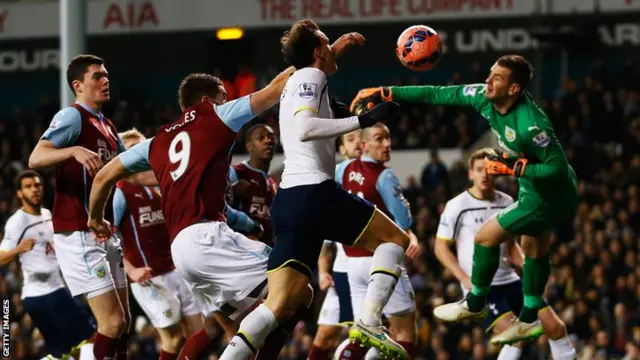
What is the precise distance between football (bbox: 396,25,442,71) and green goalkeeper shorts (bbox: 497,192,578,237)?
1.18 meters

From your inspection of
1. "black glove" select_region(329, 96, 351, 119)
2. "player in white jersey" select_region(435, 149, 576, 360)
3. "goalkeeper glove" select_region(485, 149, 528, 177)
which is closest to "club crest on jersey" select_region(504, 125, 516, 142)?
"goalkeeper glove" select_region(485, 149, 528, 177)

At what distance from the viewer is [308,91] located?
7844 millimetres

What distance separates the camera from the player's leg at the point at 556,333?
34.5ft

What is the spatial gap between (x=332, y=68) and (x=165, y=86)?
23000 mm

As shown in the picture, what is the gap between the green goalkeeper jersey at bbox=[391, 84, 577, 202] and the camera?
8.62m

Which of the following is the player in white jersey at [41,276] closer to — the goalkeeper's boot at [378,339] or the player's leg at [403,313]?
the player's leg at [403,313]

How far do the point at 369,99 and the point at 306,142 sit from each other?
772mm

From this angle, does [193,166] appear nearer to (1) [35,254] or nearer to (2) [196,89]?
(2) [196,89]

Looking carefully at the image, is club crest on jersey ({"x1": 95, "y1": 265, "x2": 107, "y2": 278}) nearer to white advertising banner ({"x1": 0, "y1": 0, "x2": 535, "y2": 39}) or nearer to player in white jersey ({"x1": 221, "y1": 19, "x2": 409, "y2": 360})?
player in white jersey ({"x1": 221, "y1": 19, "x2": 409, "y2": 360})

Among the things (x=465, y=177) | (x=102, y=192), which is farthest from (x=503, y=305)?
(x=465, y=177)

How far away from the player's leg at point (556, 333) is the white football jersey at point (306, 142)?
3300 mm

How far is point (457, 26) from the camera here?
92.2ft

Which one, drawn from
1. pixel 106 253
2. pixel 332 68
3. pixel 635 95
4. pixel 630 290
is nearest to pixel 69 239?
pixel 106 253

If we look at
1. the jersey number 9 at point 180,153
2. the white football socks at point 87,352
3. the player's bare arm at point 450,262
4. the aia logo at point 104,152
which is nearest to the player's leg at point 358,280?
the player's bare arm at point 450,262
